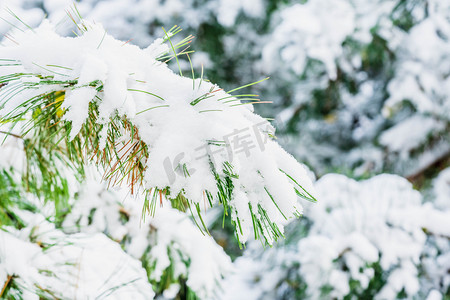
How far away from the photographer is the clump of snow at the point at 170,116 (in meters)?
0.41

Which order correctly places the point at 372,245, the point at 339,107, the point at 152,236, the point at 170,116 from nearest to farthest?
the point at 170,116 < the point at 152,236 < the point at 372,245 < the point at 339,107

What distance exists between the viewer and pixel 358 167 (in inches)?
130

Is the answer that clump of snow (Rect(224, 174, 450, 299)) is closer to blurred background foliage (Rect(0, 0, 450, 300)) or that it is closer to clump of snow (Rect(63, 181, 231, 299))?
blurred background foliage (Rect(0, 0, 450, 300))

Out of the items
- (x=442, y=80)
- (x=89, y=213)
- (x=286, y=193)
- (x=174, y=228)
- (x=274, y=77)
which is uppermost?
(x=286, y=193)

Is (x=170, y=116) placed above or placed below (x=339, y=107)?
above

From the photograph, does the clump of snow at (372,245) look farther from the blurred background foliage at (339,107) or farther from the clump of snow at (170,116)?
the clump of snow at (170,116)

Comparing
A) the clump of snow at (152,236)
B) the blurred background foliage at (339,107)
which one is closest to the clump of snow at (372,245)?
the blurred background foliage at (339,107)

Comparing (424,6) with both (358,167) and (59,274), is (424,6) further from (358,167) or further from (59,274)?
(59,274)

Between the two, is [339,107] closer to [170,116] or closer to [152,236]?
[152,236]

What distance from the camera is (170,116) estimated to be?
1.43ft

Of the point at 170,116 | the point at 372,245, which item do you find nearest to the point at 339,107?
the point at 372,245

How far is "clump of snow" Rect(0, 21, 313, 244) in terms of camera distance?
0.41 m

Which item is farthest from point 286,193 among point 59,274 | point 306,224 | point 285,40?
point 285,40

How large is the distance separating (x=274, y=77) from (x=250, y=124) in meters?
3.05
